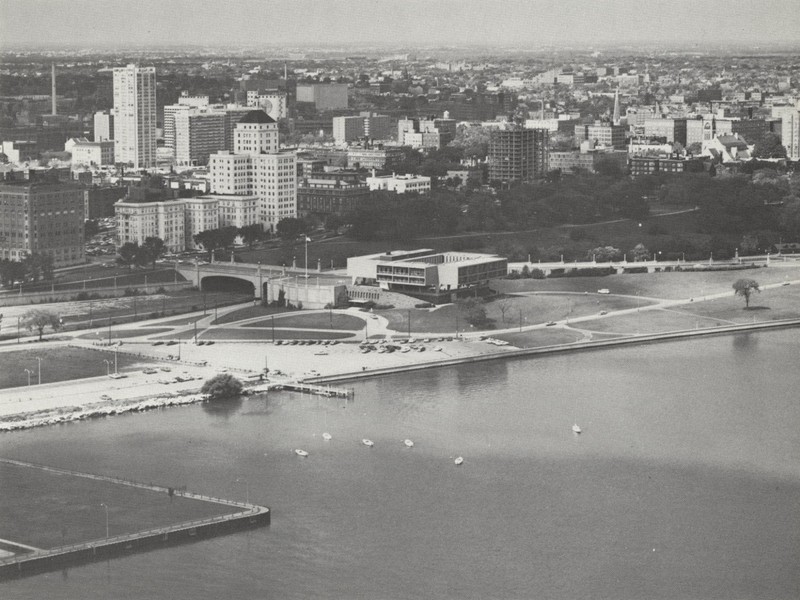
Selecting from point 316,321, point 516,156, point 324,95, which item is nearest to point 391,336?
point 316,321

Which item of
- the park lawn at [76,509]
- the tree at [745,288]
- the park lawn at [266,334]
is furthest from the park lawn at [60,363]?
the tree at [745,288]

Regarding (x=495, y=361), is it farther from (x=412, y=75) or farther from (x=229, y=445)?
(x=412, y=75)

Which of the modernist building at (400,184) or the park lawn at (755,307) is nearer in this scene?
→ the park lawn at (755,307)

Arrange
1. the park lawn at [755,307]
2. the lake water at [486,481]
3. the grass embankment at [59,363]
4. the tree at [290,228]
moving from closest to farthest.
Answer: the lake water at [486,481], the grass embankment at [59,363], the park lawn at [755,307], the tree at [290,228]

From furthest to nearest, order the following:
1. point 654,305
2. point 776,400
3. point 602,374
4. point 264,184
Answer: point 264,184 → point 654,305 → point 602,374 → point 776,400

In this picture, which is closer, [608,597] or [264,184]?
[608,597]

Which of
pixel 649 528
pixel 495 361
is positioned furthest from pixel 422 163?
pixel 649 528

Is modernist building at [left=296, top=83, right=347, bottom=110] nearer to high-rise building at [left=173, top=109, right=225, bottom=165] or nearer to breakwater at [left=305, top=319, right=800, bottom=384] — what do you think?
high-rise building at [left=173, top=109, right=225, bottom=165]

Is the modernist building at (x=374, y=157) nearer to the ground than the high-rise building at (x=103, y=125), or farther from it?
nearer to the ground

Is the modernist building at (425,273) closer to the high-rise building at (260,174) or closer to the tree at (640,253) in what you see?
the tree at (640,253)
